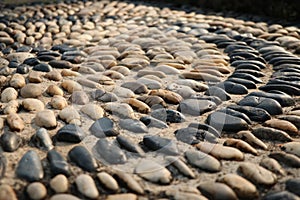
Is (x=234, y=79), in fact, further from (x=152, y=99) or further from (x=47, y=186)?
(x=47, y=186)

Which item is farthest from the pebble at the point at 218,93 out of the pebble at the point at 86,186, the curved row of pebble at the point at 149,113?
the pebble at the point at 86,186

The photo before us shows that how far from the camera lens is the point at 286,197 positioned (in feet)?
3.72

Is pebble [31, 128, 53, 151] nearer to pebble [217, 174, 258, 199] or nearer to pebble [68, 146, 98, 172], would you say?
pebble [68, 146, 98, 172]

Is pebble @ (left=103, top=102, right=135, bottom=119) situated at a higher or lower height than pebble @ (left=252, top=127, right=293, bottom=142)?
lower

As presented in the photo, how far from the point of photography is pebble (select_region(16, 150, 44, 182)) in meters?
1.19

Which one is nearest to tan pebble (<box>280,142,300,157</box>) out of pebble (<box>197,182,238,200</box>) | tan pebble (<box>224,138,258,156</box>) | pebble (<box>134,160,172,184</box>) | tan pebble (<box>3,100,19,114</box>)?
tan pebble (<box>224,138,258,156</box>)

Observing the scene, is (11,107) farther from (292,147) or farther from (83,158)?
(292,147)

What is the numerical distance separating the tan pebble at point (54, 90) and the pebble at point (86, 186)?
2.31 ft

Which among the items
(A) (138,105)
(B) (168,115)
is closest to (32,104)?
(A) (138,105)

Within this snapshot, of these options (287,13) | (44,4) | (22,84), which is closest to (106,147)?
(22,84)

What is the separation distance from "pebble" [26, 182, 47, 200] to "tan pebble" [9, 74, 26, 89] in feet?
2.72

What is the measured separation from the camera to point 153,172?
1249 millimetres

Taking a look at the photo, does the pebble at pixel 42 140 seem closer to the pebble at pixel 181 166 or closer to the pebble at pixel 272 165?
the pebble at pixel 181 166

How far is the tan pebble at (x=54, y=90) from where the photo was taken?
1822 mm
